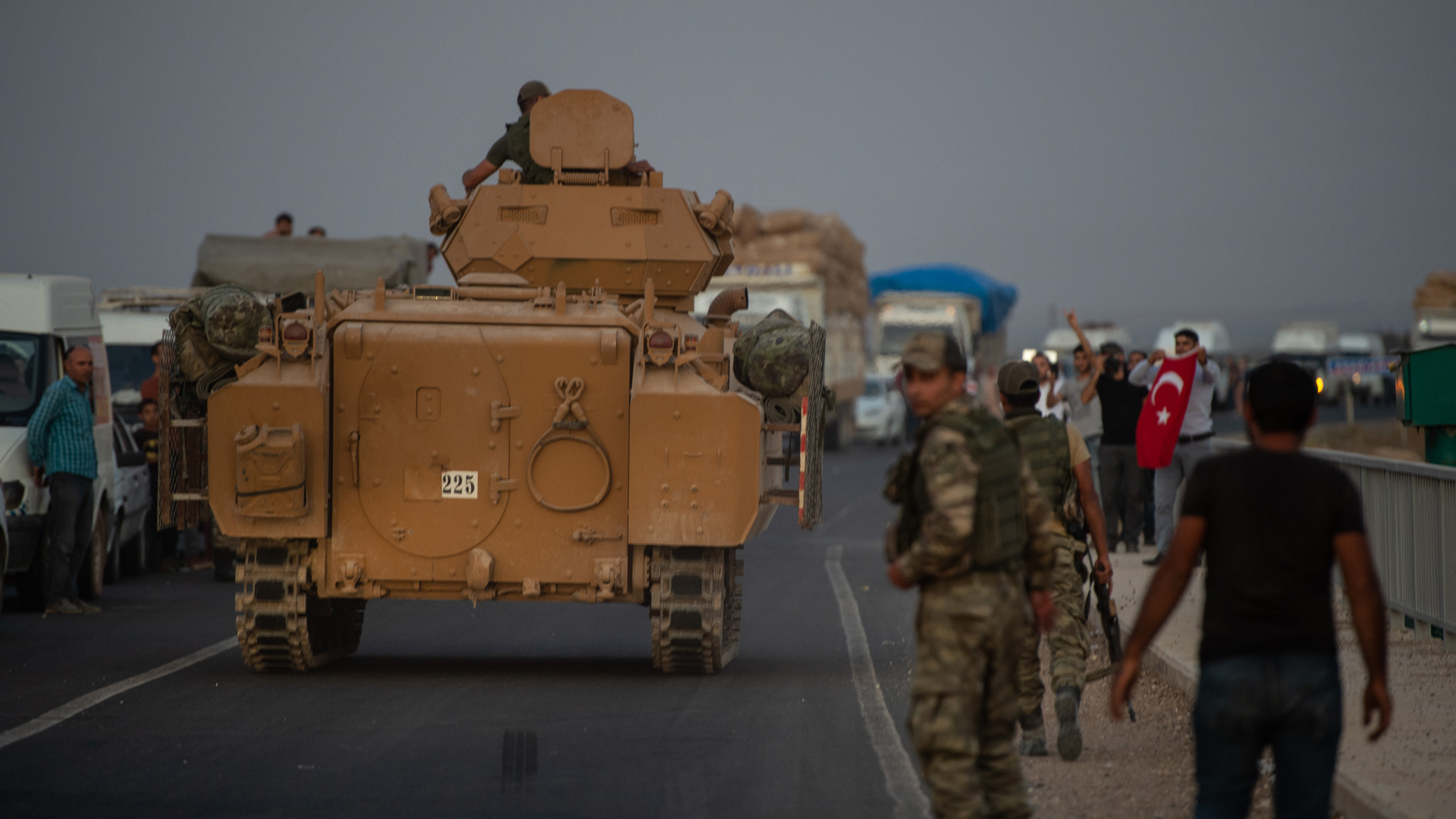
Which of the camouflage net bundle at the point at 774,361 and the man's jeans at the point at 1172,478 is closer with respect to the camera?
the camouflage net bundle at the point at 774,361

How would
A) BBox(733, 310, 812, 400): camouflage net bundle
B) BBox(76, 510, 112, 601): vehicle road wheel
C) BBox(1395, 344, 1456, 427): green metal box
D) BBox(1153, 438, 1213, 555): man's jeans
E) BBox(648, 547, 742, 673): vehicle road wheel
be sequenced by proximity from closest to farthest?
BBox(648, 547, 742, 673): vehicle road wheel < BBox(733, 310, 812, 400): camouflage net bundle < BBox(1395, 344, 1456, 427): green metal box < BBox(1153, 438, 1213, 555): man's jeans < BBox(76, 510, 112, 601): vehicle road wheel

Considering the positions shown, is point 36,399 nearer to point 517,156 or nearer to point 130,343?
point 517,156

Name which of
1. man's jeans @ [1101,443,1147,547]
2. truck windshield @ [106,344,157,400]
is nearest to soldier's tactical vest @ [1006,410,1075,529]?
man's jeans @ [1101,443,1147,547]

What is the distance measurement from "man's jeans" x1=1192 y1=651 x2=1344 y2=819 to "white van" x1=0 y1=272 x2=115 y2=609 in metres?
10.2

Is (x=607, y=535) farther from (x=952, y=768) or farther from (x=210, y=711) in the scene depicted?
(x=952, y=768)

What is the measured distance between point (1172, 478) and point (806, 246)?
24329 millimetres

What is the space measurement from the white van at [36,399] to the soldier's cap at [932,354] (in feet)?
30.7

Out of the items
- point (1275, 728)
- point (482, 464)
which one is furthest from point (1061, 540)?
point (482, 464)

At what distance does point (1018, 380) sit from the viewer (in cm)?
753

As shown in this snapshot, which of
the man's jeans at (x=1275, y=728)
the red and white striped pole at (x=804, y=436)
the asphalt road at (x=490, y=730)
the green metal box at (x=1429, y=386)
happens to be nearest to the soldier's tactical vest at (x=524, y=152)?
the red and white striped pole at (x=804, y=436)

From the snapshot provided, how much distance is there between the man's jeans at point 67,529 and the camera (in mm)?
13406

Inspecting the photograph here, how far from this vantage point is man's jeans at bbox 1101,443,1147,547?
1658cm

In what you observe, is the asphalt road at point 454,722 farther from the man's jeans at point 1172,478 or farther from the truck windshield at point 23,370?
the man's jeans at point 1172,478

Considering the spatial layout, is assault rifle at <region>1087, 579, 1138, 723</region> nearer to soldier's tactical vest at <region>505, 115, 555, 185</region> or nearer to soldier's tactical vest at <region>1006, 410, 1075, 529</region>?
soldier's tactical vest at <region>1006, 410, 1075, 529</region>
